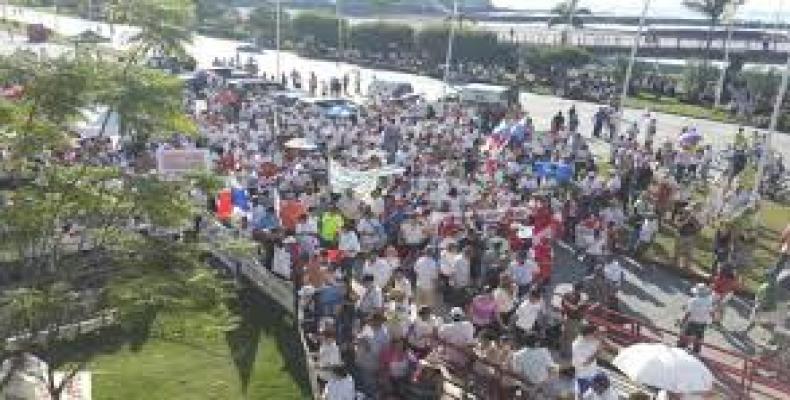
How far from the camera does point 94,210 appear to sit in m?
11.7

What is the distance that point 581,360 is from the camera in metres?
15.0

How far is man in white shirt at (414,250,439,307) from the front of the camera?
19.5 meters

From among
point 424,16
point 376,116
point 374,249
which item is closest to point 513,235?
point 374,249

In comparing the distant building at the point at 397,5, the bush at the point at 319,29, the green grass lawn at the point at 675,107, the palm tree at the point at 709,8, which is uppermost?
the palm tree at the point at 709,8

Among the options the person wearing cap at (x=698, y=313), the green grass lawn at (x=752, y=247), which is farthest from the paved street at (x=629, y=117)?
the person wearing cap at (x=698, y=313)

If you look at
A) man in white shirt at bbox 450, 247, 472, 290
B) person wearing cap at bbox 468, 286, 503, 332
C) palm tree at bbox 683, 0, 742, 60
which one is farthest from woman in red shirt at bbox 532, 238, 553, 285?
palm tree at bbox 683, 0, 742, 60

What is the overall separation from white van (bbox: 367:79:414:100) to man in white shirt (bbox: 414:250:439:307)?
33695 mm

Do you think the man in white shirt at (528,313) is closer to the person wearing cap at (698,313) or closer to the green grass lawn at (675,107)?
the person wearing cap at (698,313)

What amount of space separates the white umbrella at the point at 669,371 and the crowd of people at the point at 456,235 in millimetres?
539

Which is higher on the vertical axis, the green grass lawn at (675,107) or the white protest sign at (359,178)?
the white protest sign at (359,178)

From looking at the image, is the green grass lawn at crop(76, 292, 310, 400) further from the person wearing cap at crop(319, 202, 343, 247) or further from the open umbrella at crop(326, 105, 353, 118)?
the open umbrella at crop(326, 105, 353, 118)

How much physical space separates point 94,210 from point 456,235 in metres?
11.0

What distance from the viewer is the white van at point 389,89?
54031mm

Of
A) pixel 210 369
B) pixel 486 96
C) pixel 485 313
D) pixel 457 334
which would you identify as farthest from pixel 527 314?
pixel 486 96
